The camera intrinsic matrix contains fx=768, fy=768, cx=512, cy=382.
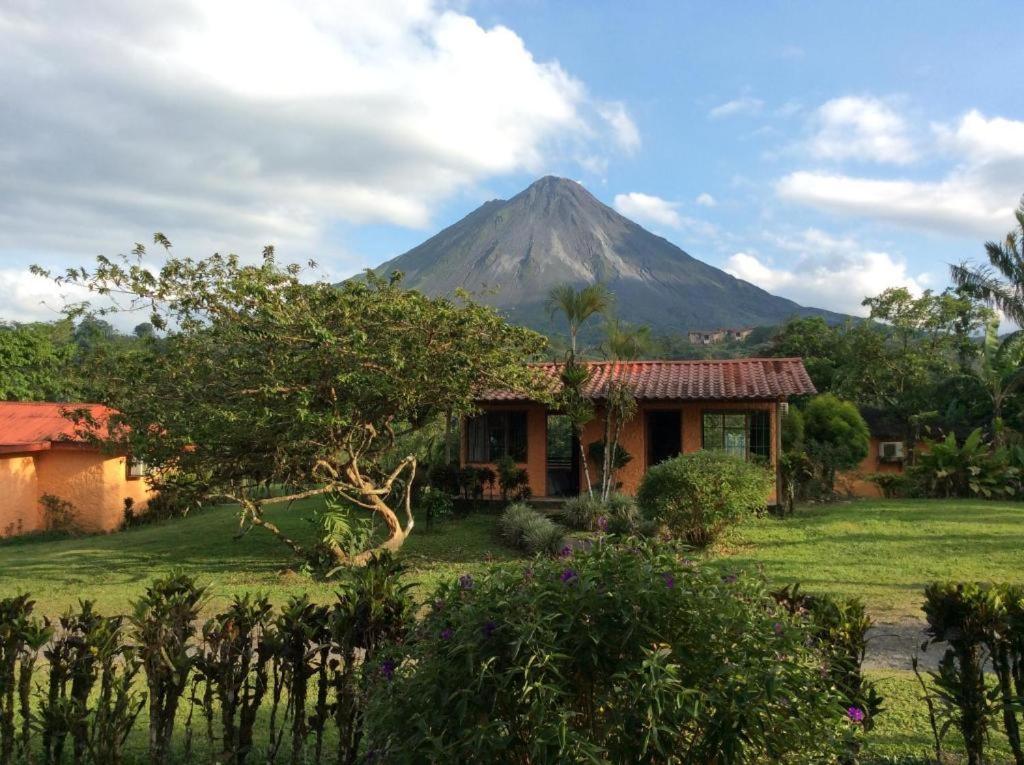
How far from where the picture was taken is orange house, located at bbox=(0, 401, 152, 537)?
54.7ft

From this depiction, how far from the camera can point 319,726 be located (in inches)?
142

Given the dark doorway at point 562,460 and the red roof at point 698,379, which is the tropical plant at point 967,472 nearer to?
the red roof at point 698,379

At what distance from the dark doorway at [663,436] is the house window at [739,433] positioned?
1109 millimetres

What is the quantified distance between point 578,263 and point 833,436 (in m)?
81.9

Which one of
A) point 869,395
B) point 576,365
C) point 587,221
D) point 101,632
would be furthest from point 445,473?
point 587,221

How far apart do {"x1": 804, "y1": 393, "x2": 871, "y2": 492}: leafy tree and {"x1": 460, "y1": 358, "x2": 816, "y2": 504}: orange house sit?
309cm

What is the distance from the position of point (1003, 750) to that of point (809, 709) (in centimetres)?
240

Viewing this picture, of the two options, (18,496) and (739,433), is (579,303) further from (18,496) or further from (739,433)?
(18,496)

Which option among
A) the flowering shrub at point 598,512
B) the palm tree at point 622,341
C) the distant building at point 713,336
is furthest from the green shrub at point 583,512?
the distant building at point 713,336

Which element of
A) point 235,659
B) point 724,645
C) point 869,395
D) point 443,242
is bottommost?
point 235,659

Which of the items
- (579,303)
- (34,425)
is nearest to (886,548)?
(579,303)

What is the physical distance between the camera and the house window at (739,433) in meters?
15.2

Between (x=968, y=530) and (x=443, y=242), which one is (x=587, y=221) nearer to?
(x=443, y=242)

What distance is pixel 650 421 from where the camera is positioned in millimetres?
16547
